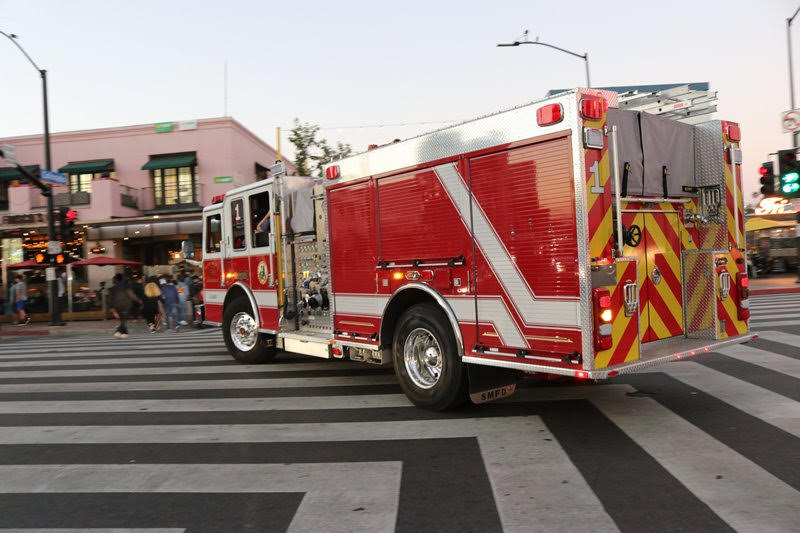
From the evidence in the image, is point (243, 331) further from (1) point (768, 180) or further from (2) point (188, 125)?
(2) point (188, 125)

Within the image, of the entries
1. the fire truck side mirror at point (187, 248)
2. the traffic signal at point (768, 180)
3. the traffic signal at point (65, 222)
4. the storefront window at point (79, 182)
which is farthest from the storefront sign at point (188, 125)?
the traffic signal at point (768, 180)

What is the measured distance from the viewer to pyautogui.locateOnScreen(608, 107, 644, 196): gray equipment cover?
17.0 feet

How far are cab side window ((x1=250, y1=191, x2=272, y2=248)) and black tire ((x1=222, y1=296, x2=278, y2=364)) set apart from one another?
1.07 metres

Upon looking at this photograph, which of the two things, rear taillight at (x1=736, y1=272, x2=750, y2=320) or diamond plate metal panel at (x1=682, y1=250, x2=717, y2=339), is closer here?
diamond plate metal panel at (x1=682, y1=250, x2=717, y2=339)

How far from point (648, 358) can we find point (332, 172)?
159 inches

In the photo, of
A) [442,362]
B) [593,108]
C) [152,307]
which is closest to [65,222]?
[152,307]

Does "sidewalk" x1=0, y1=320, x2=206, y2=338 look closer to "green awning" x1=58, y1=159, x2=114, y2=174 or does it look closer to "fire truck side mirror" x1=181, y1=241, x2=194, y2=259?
"fire truck side mirror" x1=181, y1=241, x2=194, y2=259

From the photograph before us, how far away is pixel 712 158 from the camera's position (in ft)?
19.9

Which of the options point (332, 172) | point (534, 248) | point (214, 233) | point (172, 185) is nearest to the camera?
point (534, 248)

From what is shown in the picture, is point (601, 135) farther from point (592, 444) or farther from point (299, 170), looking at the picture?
point (299, 170)

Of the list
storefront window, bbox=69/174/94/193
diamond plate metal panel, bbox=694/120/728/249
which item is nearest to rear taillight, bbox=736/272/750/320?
diamond plate metal panel, bbox=694/120/728/249

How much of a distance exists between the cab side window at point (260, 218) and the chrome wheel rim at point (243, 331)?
1.25 m

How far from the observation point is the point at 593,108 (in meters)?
4.59

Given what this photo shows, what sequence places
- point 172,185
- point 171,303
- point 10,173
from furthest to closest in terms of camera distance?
point 10,173 → point 172,185 → point 171,303
